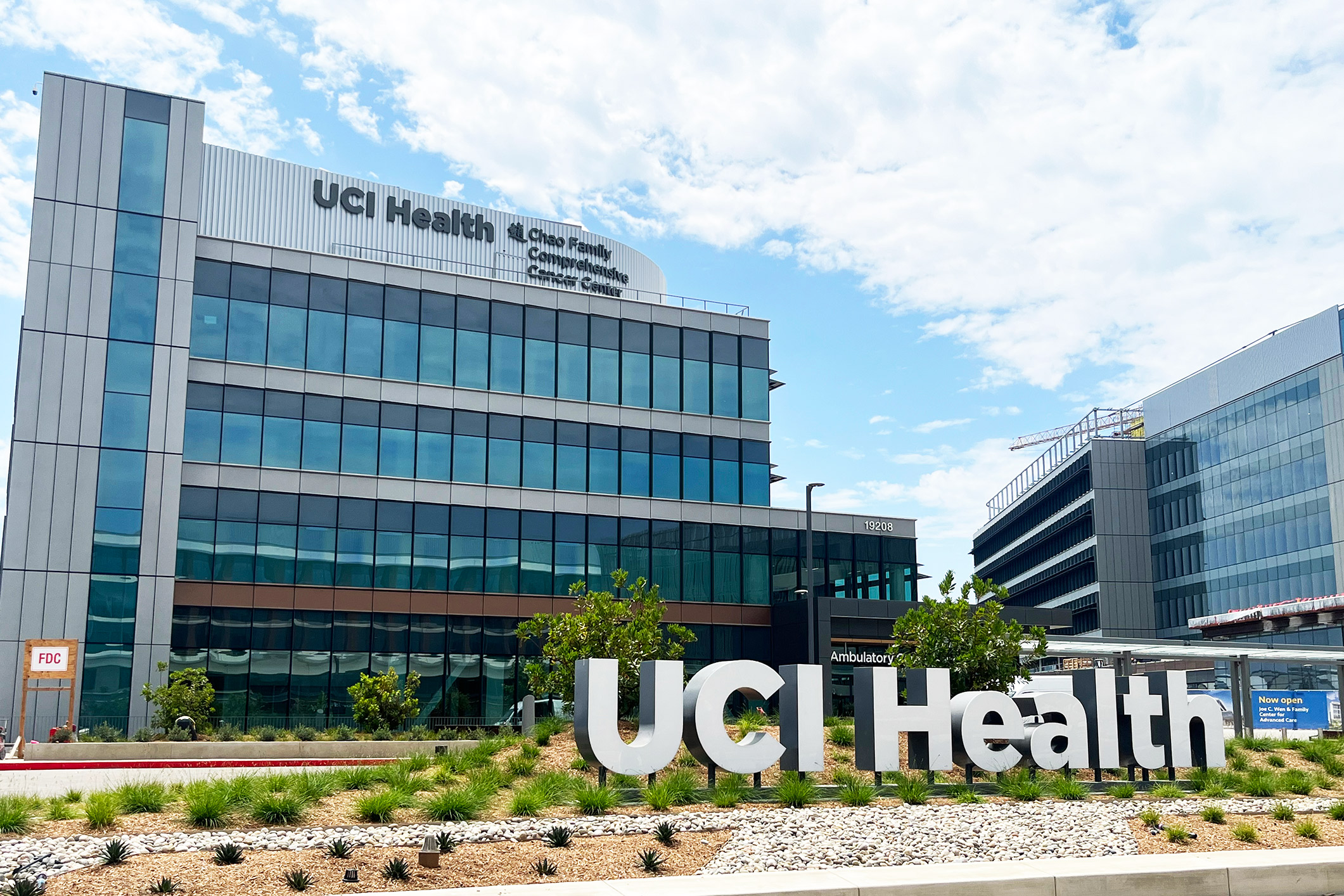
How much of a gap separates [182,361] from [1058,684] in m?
31.7

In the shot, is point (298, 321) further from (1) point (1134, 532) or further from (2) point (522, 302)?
(1) point (1134, 532)

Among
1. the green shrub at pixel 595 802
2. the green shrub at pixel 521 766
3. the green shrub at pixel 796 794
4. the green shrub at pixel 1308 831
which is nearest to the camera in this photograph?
the green shrub at pixel 1308 831

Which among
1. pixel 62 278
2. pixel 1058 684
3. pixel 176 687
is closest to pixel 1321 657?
pixel 1058 684

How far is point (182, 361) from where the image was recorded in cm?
4203

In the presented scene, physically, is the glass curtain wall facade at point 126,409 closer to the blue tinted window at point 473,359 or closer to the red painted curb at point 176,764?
the red painted curb at point 176,764

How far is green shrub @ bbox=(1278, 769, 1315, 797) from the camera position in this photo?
892 inches

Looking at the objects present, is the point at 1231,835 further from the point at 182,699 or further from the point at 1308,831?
the point at 182,699

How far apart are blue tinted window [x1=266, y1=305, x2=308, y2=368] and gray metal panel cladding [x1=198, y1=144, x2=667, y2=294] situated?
660cm

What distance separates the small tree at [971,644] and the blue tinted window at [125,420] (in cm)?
2804

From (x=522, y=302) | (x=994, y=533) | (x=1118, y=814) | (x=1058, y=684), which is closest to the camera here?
(x=1118, y=814)

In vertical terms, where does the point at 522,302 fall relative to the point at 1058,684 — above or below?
above

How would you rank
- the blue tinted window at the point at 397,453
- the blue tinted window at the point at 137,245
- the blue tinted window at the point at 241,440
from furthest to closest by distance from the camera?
the blue tinted window at the point at 397,453 < the blue tinted window at the point at 241,440 < the blue tinted window at the point at 137,245

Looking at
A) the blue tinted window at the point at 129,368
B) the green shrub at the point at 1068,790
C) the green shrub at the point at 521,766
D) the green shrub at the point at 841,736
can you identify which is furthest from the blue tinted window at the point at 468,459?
the green shrub at the point at 1068,790

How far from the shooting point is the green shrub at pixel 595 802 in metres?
18.0
